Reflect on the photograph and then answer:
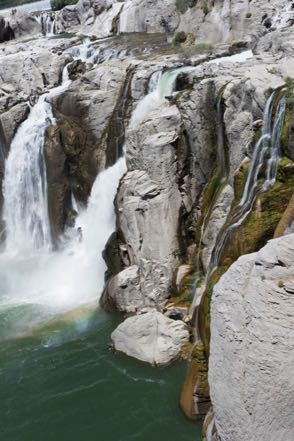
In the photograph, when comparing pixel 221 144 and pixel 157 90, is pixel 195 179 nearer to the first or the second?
pixel 221 144

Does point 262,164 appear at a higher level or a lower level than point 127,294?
higher

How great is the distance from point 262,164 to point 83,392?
960 centimetres

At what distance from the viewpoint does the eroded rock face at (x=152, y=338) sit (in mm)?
18453

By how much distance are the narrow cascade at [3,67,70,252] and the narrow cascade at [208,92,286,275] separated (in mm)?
13752

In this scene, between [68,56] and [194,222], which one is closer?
[194,222]

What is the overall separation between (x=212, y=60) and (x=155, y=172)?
9802 mm

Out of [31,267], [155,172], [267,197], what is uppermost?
[267,197]

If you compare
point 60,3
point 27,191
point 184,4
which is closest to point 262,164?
point 27,191

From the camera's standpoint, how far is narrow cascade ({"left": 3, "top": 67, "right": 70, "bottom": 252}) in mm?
29453

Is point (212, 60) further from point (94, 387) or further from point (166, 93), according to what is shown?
point (94, 387)

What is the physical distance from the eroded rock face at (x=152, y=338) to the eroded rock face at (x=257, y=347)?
5.85 m

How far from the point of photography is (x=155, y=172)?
22516 mm

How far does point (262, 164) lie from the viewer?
17672 millimetres

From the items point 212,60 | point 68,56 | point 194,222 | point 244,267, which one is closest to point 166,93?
point 212,60
